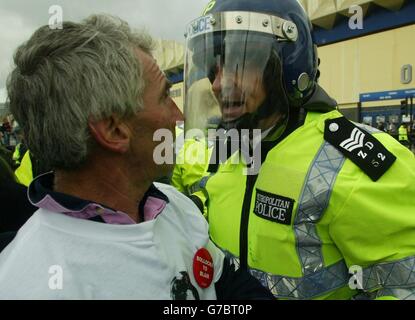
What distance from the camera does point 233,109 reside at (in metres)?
1.79

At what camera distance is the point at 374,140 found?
159 centimetres

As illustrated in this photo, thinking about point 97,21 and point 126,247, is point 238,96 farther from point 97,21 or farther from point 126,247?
point 126,247

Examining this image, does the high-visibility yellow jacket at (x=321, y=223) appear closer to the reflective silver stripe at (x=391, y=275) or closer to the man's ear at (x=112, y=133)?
the reflective silver stripe at (x=391, y=275)

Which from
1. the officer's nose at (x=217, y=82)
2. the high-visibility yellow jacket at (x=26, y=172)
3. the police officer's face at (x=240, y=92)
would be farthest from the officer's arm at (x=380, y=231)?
the high-visibility yellow jacket at (x=26, y=172)

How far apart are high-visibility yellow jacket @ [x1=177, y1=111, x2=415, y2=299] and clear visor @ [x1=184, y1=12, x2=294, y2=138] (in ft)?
0.54

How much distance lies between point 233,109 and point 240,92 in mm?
73

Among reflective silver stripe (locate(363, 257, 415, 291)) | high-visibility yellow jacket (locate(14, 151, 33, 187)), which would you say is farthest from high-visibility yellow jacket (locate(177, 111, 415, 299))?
high-visibility yellow jacket (locate(14, 151, 33, 187))

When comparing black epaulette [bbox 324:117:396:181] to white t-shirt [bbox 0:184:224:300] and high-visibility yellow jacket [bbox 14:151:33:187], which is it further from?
high-visibility yellow jacket [bbox 14:151:33:187]

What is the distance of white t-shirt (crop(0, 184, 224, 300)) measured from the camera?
0.98 metres

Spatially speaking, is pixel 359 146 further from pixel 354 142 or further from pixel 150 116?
pixel 150 116

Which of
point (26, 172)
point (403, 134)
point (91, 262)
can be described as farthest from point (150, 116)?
point (403, 134)

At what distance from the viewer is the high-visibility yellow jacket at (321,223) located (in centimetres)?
140

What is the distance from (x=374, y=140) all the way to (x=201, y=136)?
717mm

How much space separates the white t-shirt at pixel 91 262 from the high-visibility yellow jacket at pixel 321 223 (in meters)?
0.43
